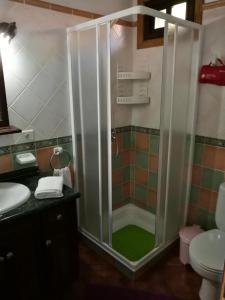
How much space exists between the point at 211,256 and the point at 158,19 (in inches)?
82.3

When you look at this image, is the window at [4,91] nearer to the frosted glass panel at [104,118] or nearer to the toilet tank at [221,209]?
the frosted glass panel at [104,118]

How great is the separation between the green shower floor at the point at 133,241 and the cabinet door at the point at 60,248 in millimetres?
625

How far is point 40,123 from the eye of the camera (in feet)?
6.27

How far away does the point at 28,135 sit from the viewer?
185 cm

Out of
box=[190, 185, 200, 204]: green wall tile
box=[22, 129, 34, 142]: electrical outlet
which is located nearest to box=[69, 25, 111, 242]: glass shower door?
box=[22, 129, 34, 142]: electrical outlet

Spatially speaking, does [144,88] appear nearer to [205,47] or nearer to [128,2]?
[205,47]

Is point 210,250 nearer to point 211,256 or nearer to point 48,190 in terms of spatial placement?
point 211,256

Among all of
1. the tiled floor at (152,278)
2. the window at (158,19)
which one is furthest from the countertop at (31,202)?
the window at (158,19)

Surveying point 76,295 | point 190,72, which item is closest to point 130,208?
point 76,295

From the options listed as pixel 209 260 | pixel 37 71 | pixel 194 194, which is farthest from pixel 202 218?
pixel 37 71

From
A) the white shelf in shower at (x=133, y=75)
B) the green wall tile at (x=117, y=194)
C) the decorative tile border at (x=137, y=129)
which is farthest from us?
→ the green wall tile at (x=117, y=194)

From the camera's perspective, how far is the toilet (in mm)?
1532

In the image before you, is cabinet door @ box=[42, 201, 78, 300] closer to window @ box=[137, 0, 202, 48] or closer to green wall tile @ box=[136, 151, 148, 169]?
green wall tile @ box=[136, 151, 148, 169]

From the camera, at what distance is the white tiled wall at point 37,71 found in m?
1.67
